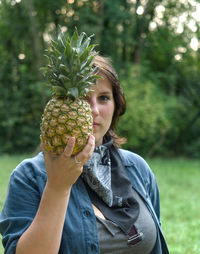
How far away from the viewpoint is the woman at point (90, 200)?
1759mm

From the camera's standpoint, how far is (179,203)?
8.98 metres

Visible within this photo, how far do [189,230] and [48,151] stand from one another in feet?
17.9

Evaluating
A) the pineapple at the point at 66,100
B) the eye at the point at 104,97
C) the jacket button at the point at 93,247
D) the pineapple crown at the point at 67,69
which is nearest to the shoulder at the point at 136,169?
the eye at the point at 104,97

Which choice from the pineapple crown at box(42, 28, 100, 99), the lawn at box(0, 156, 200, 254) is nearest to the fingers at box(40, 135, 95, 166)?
the pineapple crown at box(42, 28, 100, 99)

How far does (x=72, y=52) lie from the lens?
74.9 inches

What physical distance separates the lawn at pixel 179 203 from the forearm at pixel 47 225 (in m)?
3.49

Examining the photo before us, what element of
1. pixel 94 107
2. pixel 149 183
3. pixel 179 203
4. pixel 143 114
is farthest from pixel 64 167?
pixel 143 114

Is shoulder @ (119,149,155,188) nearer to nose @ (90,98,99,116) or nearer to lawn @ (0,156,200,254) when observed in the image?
nose @ (90,98,99,116)

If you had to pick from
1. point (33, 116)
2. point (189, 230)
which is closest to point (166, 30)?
point (33, 116)

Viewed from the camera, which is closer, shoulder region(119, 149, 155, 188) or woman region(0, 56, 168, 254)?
woman region(0, 56, 168, 254)

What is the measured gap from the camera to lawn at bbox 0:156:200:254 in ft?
18.6

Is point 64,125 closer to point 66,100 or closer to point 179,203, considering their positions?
point 66,100

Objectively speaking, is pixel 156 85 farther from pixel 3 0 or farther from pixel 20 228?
pixel 20 228

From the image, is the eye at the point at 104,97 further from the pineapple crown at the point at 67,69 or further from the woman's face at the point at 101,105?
the pineapple crown at the point at 67,69
